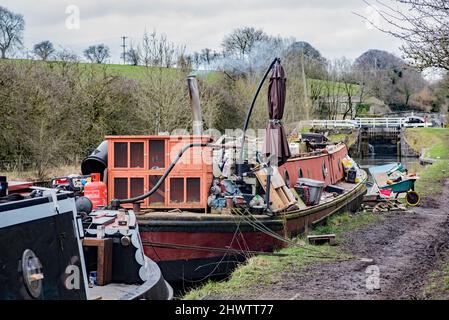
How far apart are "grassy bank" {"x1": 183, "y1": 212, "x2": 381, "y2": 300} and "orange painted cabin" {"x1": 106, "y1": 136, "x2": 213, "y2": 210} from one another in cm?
183

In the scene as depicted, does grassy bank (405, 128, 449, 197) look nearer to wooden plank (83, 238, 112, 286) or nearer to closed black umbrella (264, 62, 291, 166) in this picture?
closed black umbrella (264, 62, 291, 166)

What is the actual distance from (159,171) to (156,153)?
1.18ft

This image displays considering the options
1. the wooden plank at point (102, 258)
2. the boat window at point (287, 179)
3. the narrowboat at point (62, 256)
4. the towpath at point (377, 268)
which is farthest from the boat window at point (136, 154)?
the wooden plank at point (102, 258)

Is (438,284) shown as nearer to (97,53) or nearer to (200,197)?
(200,197)

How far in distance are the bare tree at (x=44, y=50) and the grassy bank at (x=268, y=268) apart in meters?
17.7

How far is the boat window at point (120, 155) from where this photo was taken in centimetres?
1109

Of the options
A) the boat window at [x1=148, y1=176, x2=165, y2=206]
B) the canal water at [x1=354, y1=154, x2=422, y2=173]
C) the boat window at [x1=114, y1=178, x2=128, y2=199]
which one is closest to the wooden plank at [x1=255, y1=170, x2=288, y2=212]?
the boat window at [x1=148, y1=176, x2=165, y2=206]

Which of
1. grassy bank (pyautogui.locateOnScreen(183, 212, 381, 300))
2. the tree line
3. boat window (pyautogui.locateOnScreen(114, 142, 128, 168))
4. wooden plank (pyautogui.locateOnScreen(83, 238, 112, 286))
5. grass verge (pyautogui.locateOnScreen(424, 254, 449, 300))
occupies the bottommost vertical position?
grassy bank (pyautogui.locateOnScreen(183, 212, 381, 300))

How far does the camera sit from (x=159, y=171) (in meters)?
11.0

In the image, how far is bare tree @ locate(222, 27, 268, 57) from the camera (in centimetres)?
3209

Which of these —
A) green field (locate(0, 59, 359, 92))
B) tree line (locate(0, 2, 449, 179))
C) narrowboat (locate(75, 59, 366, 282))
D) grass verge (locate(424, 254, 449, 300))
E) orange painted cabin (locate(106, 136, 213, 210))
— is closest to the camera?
grass verge (locate(424, 254, 449, 300))

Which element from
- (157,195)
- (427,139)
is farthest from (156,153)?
(427,139)
